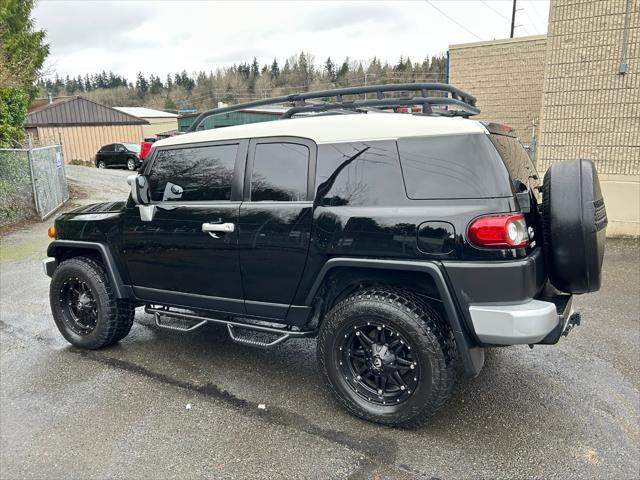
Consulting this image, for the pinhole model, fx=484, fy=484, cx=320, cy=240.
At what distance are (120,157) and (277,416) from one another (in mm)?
26457

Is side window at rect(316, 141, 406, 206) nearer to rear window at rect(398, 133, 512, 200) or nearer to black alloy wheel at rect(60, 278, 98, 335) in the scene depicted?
rear window at rect(398, 133, 512, 200)

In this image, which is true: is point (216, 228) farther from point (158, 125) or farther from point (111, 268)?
point (158, 125)

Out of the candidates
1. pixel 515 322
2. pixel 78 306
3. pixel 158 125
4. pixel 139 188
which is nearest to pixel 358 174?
pixel 515 322

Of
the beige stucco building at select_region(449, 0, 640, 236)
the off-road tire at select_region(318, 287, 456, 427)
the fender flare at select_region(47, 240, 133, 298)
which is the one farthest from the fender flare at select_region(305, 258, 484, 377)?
the beige stucco building at select_region(449, 0, 640, 236)

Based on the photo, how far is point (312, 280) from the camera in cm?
318

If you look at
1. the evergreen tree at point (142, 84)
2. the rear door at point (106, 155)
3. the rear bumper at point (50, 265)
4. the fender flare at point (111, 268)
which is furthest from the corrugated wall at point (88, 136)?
the evergreen tree at point (142, 84)

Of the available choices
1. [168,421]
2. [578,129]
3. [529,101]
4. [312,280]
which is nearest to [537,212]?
[312,280]

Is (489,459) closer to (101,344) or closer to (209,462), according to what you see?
(209,462)

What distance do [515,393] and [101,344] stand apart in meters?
3.38

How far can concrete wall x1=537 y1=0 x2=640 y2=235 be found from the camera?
23.8ft

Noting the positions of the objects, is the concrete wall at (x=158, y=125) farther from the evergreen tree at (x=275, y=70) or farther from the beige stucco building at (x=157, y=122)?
the evergreen tree at (x=275, y=70)

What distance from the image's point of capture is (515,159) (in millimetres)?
3062

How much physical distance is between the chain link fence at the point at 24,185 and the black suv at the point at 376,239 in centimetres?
858

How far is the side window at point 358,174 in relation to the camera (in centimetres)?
290
